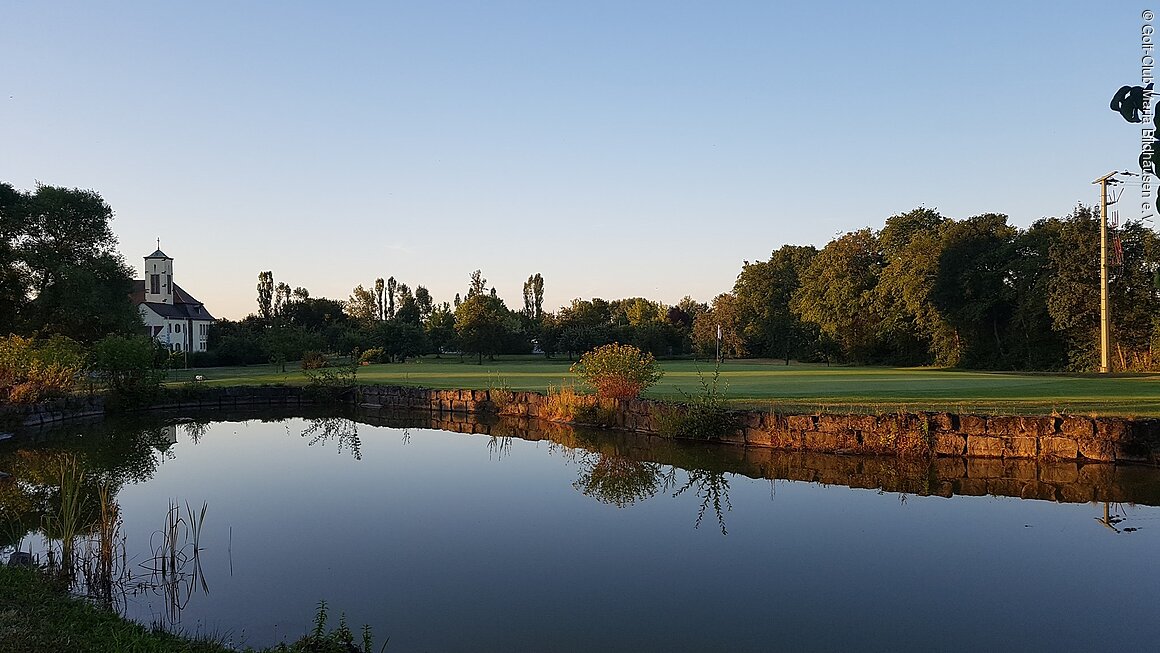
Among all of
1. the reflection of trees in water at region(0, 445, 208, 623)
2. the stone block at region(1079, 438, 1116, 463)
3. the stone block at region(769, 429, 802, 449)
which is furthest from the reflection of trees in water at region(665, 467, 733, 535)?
the stone block at region(1079, 438, 1116, 463)

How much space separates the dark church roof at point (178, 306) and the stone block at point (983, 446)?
204 ft

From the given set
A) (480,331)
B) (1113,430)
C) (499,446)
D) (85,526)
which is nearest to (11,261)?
(480,331)

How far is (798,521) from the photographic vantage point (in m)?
9.44

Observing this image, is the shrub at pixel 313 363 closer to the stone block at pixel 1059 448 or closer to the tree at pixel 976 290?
the stone block at pixel 1059 448

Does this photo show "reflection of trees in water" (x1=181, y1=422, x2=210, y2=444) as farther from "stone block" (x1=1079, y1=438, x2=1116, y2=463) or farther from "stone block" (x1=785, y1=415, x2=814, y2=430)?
"stone block" (x1=1079, y1=438, x2=1116, y2=463)

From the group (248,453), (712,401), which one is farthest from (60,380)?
(712,401)

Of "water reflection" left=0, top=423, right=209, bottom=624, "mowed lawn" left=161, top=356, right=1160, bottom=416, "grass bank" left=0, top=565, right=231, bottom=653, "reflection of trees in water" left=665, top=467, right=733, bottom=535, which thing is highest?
"mowed lawn" left=161, top=356, right=1160, bottom=416

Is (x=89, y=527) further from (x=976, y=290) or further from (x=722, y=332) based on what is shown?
(x=722, y=332)

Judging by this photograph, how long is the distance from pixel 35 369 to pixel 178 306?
51.4 m

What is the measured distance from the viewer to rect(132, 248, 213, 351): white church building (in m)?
Result: 60.2

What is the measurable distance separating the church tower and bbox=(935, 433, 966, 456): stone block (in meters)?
66.8

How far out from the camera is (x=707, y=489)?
1147 cm

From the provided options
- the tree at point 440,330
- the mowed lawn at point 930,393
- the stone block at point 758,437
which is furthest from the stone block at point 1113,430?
the tree at point 440,330

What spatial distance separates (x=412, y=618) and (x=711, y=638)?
2526 millimetres
